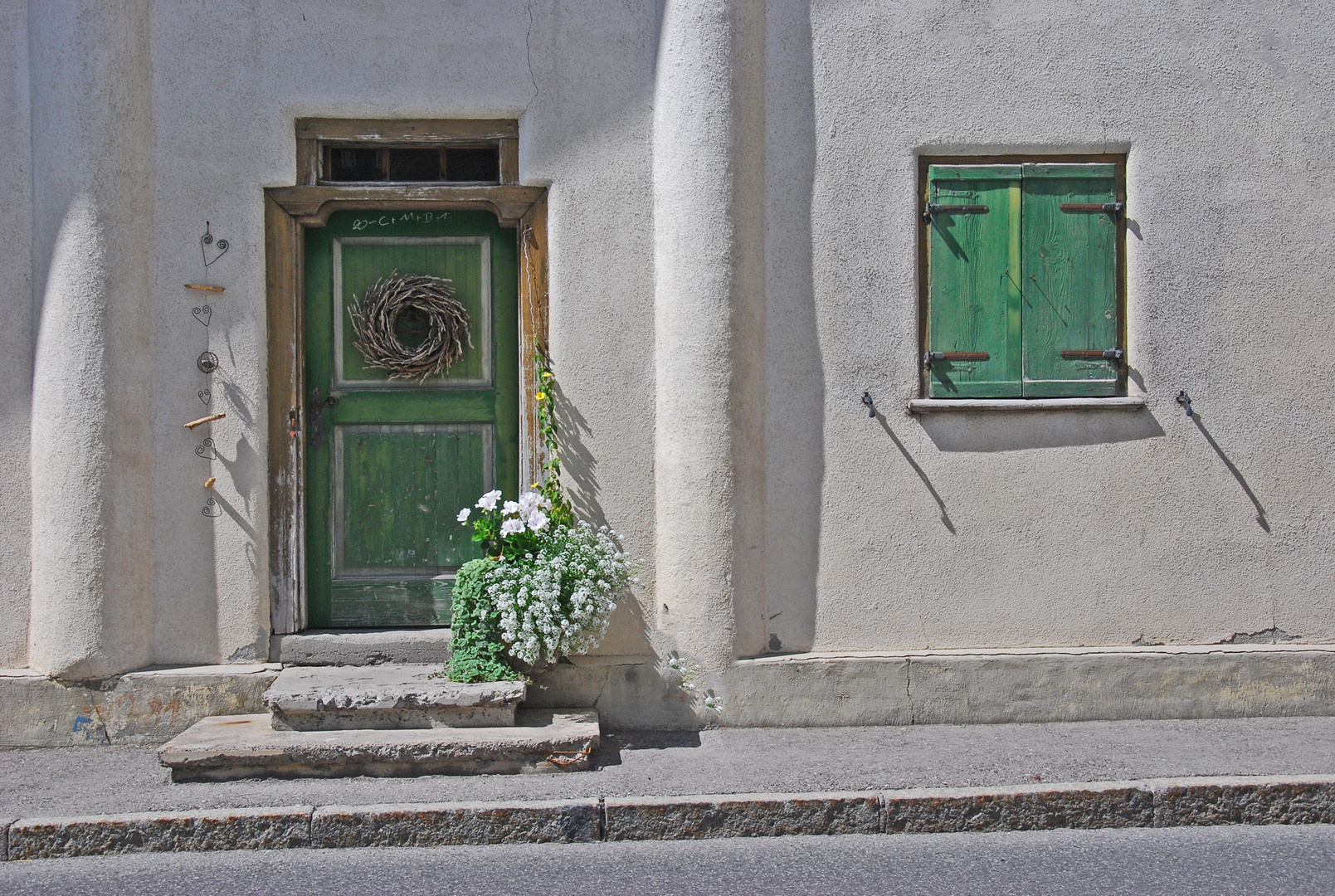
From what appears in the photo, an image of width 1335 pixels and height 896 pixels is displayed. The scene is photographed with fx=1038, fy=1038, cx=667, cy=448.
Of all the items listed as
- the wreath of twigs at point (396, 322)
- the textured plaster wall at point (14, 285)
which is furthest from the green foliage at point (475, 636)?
the textured plaster wall at point (14, 285)

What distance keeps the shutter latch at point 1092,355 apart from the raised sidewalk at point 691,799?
1.87 meters

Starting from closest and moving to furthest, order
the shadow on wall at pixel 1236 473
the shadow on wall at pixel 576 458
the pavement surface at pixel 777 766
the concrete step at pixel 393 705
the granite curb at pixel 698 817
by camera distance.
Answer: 1. the granite curb at pixel 698 817
2. the pavement surface at pixel 777 766
3. the concrete step at pixel 393 705
4. the shadow on wall at pixel 576 458
5. the shadow on wall at pixel 1236 473

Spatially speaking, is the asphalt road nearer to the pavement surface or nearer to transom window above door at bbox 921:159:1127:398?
the pavement surface

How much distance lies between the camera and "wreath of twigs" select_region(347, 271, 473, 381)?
515cm

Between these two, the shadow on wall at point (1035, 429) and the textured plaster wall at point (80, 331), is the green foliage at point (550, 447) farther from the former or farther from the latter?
the textured plaster wall at point (80, 331)

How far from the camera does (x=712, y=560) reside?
499 cm

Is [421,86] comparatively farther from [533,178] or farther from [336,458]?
[336,458]

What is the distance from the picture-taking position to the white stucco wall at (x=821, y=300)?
500cm

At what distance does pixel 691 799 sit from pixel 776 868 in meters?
0.45

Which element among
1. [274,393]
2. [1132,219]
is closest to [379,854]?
[274,393]

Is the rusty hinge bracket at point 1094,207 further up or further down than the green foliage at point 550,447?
further up

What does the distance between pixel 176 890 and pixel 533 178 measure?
3379 millimetres

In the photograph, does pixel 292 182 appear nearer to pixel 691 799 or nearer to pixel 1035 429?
pixel 691 799

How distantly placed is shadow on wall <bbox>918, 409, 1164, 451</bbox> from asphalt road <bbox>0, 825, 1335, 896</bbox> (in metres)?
1.89
